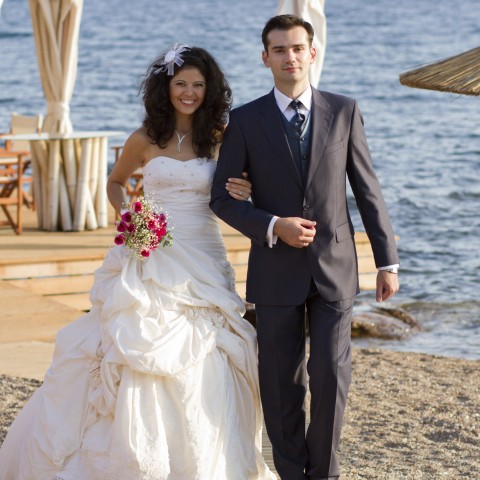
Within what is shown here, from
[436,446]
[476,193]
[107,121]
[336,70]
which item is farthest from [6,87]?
[436,446]

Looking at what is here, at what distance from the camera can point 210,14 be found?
186 ft

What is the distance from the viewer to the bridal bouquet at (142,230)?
4.44 meters

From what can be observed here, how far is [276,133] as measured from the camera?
14.1 ft

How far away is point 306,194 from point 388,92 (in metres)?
27.2

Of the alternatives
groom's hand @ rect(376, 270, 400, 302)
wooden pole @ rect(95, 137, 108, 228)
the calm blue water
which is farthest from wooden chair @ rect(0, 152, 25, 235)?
groom's hand @ rect(376, 270, 400, 302)

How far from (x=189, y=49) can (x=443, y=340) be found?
584 cm

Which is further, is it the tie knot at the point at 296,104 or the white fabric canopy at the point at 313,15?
the white fabric canopy at the point at 313,15

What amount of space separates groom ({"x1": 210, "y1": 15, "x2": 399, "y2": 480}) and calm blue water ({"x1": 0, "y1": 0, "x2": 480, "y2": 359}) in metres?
1.62

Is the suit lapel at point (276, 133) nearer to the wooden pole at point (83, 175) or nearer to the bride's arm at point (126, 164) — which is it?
the bride's arm at point (126, 164)

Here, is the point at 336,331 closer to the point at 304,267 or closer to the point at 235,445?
the point at 304,267

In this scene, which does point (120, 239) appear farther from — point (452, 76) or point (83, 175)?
point (83, 175)

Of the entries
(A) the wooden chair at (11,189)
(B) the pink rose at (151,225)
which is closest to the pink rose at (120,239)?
(B) the pink rose at (151,225)

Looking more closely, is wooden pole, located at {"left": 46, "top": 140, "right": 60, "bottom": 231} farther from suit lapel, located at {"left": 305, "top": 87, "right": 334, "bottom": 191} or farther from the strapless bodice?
suit lapel, located at {"left": 305, "top": 87, "right": 334, "bottom": 191}

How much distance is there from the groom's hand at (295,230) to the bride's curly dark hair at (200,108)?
0.59 m
